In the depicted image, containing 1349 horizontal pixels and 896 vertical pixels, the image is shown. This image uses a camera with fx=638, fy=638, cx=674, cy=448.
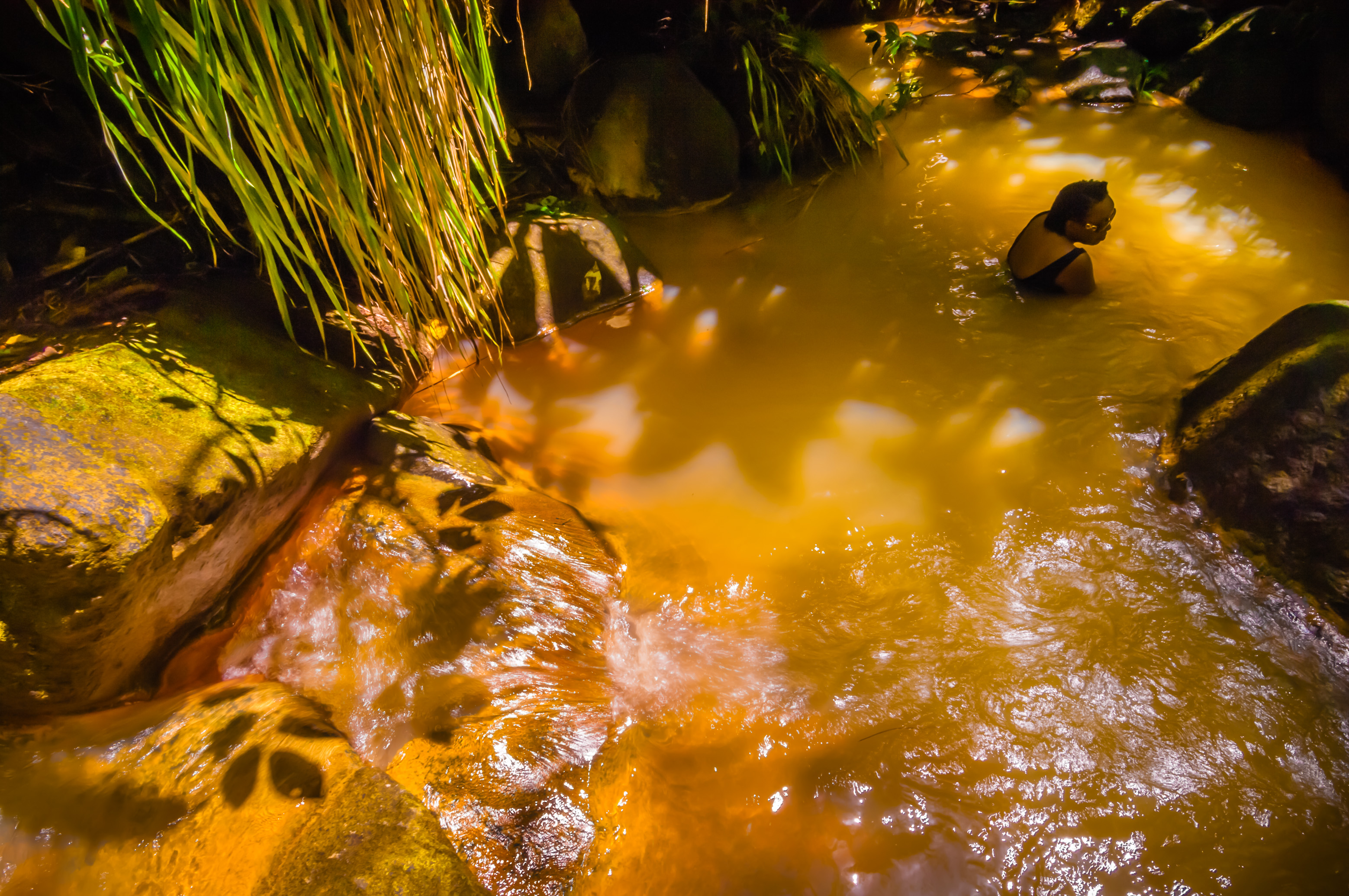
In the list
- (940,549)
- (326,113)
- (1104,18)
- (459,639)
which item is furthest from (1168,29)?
(459,639)

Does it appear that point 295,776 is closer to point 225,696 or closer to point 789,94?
point 225,696

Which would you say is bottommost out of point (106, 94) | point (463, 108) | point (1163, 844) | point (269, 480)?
point (1163, 844)

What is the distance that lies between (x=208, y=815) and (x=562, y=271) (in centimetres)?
217

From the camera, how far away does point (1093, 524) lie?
6.57 ft

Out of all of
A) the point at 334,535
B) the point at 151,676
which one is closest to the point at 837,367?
the point at 334,535

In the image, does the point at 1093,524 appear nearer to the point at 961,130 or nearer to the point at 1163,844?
the point at 1163,844

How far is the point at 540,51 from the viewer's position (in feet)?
10.1

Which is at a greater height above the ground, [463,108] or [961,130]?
[463,108]

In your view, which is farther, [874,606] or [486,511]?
[486,511]

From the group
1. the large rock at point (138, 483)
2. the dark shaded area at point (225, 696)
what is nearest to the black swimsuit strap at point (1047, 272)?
the large rock at point (138, 483)

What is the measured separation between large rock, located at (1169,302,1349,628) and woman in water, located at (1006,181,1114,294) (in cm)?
65

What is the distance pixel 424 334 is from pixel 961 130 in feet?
10.2

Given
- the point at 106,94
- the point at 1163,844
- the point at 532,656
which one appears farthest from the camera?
the point at 106,94

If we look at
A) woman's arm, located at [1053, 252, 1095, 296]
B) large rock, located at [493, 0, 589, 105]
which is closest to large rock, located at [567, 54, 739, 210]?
large rock, located at [493, 0, 589, 105]
